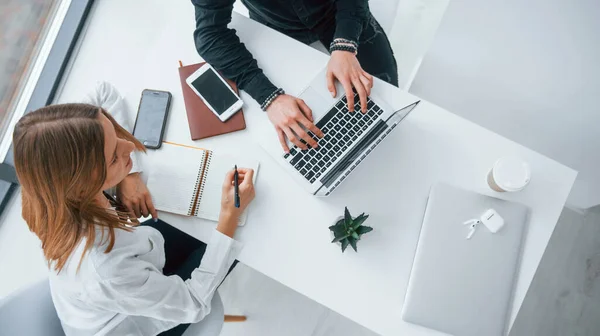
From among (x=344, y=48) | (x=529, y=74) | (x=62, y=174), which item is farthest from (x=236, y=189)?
(x=529, y=74)

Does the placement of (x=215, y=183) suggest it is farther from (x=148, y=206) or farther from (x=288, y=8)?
(x=288, y=8)

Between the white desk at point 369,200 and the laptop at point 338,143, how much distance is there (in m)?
0.05

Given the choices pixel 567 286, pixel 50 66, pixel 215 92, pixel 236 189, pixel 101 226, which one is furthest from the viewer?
pixel 50 66

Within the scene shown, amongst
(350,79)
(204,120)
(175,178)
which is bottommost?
(175,178)

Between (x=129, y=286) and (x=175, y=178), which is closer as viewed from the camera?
(x=129, y=286)

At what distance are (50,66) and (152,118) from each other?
1020mm

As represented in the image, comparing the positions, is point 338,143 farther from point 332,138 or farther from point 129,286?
point 129,286

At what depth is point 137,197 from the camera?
104 cm

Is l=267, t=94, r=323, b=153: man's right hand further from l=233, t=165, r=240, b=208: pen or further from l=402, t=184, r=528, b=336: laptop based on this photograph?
l=402, t=184, r=528, b=336: laptop

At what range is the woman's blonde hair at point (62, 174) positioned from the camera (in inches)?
30.8

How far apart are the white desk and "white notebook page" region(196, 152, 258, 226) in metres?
0.02

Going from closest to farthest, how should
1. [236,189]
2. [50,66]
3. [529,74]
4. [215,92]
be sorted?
[236,189] → [215,92] → [529,74] → [50,66]

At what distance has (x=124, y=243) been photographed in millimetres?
943

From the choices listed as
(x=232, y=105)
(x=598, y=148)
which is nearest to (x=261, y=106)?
(x=232, y=105)
